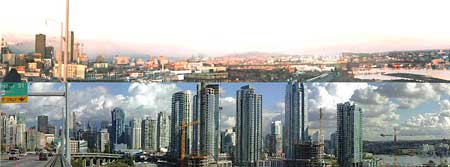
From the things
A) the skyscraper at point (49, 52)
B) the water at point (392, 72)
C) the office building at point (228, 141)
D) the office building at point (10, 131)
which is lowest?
the office building at point (228, 141)

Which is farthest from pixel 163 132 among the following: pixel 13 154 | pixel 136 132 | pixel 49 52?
pixel 49 52

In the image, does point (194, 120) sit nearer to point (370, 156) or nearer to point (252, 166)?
point (252, 166)

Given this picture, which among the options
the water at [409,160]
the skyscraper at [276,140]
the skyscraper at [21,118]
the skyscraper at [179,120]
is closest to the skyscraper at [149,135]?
the skyscraper at [179,120]

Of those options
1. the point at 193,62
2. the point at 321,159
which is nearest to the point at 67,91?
the point at 193,62

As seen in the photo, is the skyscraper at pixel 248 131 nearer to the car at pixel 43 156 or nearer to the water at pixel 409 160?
the water at pixel 409 160

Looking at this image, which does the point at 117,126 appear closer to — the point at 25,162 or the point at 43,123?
the point at 43,123

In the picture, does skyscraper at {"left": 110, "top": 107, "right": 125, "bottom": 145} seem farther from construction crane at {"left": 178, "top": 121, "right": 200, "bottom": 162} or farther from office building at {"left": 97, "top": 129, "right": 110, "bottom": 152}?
construction crane at {"left": 178, "top": 121, "right": 200, "bottom": 162}

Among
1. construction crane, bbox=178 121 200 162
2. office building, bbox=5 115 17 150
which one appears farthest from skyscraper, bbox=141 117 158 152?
office building, bbox=5 115 17 150
